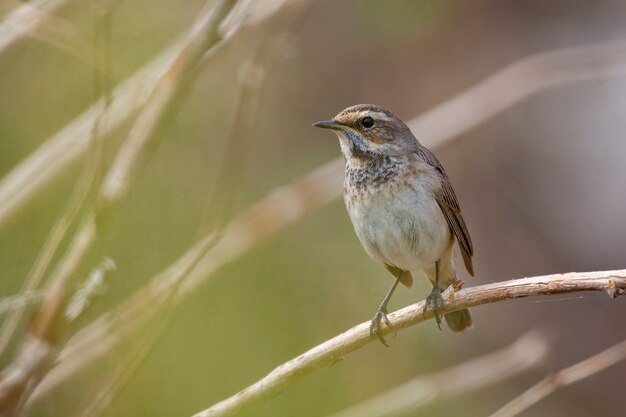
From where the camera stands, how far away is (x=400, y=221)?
4277mm

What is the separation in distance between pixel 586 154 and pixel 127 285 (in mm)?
5248

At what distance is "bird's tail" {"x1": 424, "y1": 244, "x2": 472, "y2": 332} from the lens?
4629 millimetres

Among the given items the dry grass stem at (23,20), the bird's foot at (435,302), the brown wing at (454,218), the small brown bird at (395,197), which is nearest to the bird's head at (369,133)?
the small brown bird at (395,197)

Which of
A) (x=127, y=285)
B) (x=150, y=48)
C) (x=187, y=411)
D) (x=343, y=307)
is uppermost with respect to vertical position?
(x=150, y=48)

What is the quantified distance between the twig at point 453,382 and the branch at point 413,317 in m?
0.21

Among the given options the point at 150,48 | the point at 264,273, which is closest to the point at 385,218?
the point at 264,273

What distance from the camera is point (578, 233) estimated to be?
7230 millimetres

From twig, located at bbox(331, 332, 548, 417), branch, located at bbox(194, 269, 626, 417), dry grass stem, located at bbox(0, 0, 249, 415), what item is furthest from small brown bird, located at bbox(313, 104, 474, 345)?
dry grass stem, located at bbox(0, 0, 249, 415)

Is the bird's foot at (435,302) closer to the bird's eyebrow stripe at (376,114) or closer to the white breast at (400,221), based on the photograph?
the white breast at (400,221)

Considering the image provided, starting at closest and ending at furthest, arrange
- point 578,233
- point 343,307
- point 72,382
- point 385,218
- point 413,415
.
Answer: point 413,415 < point 72,382 < point 385,218 < point 343,307 < point 578,233

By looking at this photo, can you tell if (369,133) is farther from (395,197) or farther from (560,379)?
(560,379)

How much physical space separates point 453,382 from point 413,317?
1.10 ft

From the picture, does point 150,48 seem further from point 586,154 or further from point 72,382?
point 586,154

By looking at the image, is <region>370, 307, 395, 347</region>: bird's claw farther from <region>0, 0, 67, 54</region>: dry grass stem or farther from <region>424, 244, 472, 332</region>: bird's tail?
<region>0, 0, 67, 54</region>: dry grass stem
